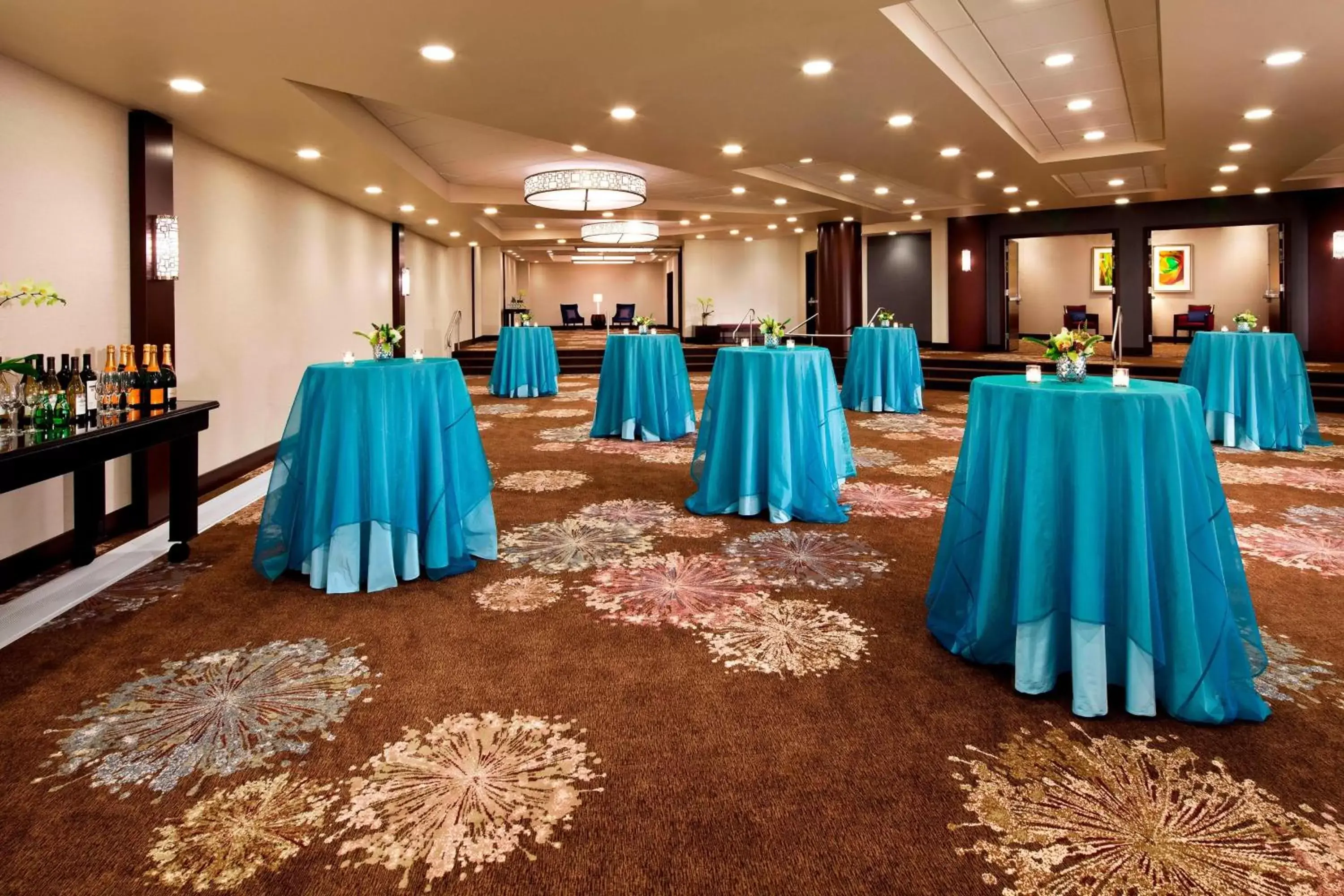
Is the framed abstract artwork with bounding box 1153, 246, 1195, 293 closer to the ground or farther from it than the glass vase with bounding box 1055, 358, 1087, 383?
farther from it

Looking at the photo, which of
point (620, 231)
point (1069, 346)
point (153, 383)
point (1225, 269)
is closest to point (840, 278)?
point (620, 231)

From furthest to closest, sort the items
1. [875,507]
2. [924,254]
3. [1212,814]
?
1. [924,254]
2. [875,507]
3. [1212,814]

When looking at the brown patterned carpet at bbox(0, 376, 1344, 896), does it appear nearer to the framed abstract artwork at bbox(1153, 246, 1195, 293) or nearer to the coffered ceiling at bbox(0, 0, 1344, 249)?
the coffered ceiling at bbox(0, 0, 1344, 249)

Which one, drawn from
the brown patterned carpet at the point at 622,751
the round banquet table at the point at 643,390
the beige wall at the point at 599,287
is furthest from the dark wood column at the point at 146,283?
the beige wall at the point at 599,287

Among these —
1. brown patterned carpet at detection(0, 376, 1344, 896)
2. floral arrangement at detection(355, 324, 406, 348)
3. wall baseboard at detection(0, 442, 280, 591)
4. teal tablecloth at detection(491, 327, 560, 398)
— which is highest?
teal tablecloth at detection(491, 327, 560, 398)

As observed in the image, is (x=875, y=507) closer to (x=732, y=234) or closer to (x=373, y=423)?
(x=373, y=423)

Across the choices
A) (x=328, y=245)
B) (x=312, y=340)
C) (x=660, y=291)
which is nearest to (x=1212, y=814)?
(x=312, y=340)

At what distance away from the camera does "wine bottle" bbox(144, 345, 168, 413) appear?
141 inches

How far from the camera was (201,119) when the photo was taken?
5152 millimetres

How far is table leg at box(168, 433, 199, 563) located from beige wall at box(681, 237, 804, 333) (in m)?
15.2

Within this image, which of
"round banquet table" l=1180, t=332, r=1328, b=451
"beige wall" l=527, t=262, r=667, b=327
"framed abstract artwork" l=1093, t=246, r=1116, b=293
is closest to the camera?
"round banquet table" l=1180, t=332, r=1328, b=451

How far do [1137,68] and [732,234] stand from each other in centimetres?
1091

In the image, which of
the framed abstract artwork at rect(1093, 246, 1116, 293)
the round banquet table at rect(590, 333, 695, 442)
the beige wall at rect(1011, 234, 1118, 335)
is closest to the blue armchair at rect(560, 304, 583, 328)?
the beige wall at rect(1011, 234, 1118, 335)

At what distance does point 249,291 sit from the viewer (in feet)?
21.2
